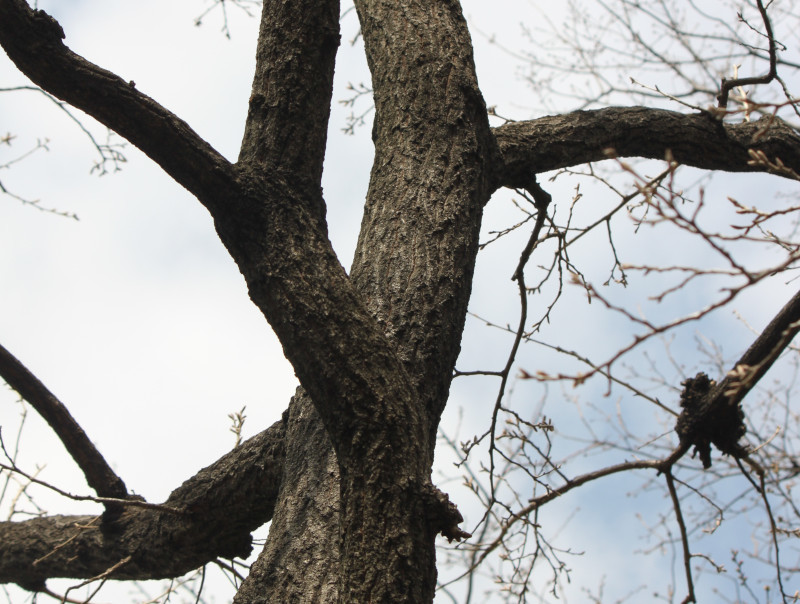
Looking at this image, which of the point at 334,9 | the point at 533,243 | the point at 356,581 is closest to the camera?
the point at 356,581

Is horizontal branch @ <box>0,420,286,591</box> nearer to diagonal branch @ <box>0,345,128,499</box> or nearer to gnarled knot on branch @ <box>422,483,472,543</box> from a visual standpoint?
diagonal branch @ <box>0,345,128,499</box>

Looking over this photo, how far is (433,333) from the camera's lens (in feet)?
5.90

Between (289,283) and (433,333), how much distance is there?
400mm

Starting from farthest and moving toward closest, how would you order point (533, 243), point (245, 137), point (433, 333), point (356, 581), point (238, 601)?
point (533, 243) < point (245, 137) < point (433, 333) < point (238, 601) < point (356, 581)

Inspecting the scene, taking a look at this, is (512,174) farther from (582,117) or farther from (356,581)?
(356,581)

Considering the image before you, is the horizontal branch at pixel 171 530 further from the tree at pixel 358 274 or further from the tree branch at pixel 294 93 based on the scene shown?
the tree branch at pixel 294 93

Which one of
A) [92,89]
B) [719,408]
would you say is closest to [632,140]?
[719,408]

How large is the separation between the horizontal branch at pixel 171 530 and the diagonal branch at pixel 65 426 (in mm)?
122

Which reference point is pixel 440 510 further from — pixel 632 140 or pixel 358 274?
pixel 632 140

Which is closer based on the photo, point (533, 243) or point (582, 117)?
point (533, 243)

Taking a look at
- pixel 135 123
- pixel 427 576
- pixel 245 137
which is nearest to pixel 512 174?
pixel 245 137

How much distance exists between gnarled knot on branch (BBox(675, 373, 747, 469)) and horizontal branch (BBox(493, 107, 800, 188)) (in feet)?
3.03

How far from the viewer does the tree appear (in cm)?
145

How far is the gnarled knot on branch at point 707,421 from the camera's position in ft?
6.02
